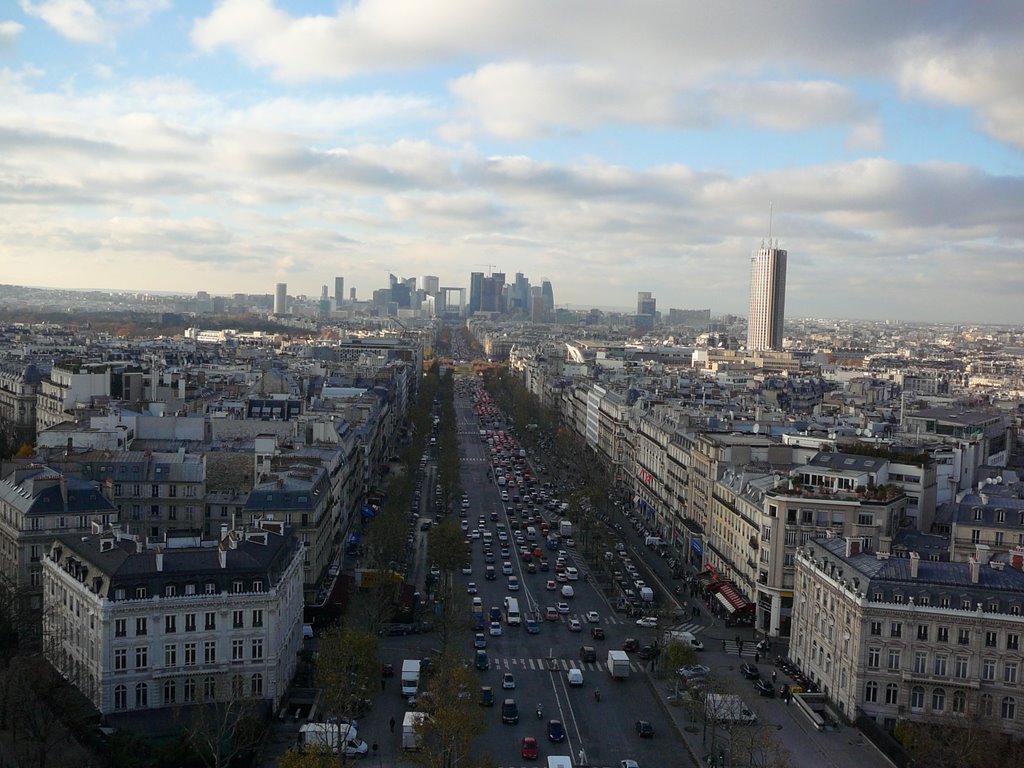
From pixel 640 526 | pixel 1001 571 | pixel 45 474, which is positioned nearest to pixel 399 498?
pixel 640 526

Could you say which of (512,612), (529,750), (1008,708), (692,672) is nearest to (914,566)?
(1008,708)

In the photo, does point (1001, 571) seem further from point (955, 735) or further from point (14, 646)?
point (14, 646)

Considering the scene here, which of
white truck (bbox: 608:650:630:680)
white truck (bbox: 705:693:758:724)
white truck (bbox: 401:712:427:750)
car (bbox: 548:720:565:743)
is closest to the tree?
white truck (bbox: 401:712:427:750)

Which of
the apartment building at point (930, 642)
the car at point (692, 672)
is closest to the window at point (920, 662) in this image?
the apartment building at point (930, 642)

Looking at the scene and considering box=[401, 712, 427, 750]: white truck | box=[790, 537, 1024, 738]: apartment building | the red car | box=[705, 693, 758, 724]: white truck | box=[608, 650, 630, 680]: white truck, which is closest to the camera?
box=[401, 712, 427, 750]: white truck

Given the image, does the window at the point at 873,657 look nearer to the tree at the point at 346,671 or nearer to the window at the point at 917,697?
the window at the point at 917,697

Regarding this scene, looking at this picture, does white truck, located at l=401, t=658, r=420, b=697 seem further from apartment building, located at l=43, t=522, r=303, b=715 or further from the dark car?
apartment building, located at l=43, t=522, r=303, b=715
